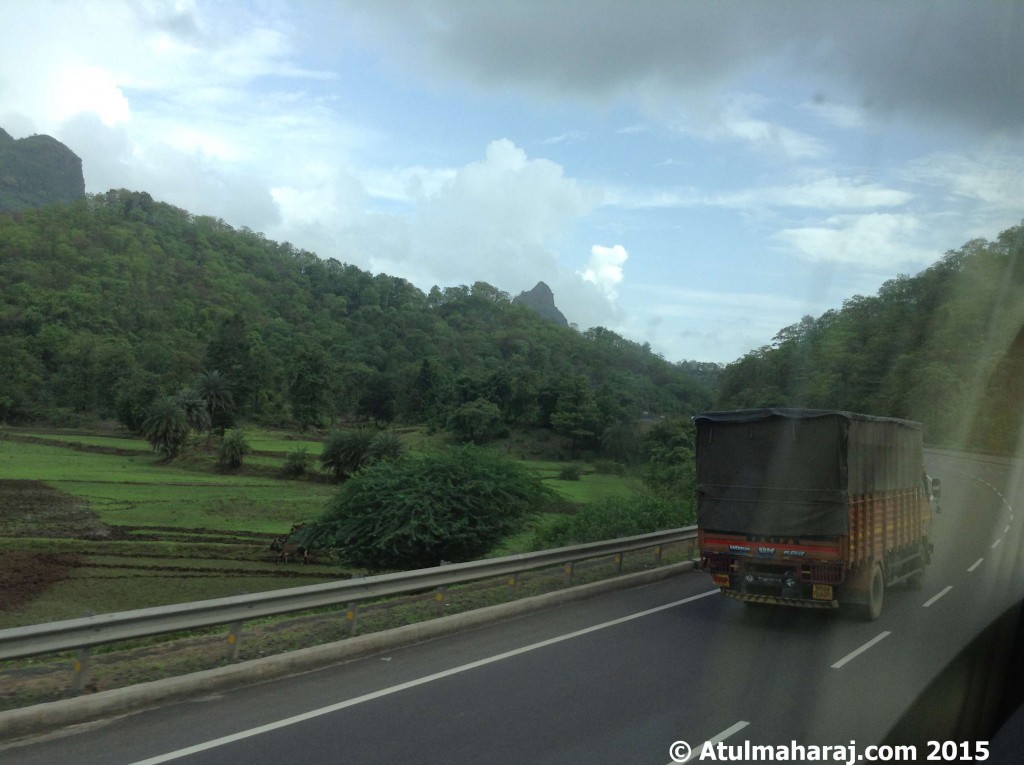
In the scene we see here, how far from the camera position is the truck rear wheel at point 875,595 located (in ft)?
39.9

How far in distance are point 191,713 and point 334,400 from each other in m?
96.0

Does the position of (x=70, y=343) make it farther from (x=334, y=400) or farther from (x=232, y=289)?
(x=232, y=289)

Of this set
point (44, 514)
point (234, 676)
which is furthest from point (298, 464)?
point (234, 676)

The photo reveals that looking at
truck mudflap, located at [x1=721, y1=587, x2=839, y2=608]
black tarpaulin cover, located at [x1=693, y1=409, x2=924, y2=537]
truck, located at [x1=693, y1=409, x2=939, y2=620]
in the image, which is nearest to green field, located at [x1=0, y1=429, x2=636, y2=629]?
black tarpaulin cover, located at [x1=693, y1=409, x2=924, y2=537]

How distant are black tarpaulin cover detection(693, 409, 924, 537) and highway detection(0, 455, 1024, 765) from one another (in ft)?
4.78

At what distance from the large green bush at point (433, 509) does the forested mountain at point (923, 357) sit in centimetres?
1794

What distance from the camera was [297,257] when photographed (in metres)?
185

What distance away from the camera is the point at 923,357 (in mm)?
41125

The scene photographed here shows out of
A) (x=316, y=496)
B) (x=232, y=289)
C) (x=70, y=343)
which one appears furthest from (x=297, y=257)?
(x=316, y=496)

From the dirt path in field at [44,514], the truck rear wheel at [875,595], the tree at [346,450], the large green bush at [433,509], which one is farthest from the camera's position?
the tree at [346,450]

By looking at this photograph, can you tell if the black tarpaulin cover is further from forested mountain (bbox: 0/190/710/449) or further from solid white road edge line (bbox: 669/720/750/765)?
forested mountain (bbox: 0/190/710/449)

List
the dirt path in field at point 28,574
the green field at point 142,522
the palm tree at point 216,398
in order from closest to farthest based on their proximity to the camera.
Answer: the dirt path in field at point 28,574 → the green field at point 142,522 → the palm tree at point 216,398

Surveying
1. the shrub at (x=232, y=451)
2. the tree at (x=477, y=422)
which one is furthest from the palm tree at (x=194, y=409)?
the tree at (x=477, y=422)

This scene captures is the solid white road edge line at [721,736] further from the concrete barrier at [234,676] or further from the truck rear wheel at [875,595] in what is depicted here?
the truck rear wheel at [875,595]
